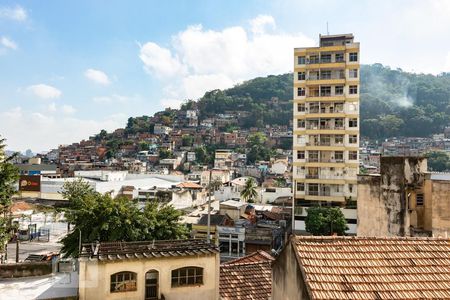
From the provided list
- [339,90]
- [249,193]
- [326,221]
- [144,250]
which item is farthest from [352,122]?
[144,250]

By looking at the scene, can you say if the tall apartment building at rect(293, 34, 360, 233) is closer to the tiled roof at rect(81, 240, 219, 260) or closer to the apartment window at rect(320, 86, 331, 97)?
the apartment window at rect(320, 86, 331, 97)

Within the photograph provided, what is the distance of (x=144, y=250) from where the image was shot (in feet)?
41.5

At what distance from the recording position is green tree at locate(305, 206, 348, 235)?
35344mm

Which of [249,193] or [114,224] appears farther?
[249,193]

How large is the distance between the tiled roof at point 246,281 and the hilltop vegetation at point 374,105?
450 feet

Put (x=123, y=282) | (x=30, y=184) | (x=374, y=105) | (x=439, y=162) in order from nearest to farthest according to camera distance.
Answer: (x=123, y=282), (x=30, y=184), (x=439, y=162), (x=374, y=105)

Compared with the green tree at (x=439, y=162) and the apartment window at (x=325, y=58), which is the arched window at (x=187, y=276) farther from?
the green tree at (x=439, y=162)

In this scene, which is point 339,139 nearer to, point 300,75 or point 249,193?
point 300,75

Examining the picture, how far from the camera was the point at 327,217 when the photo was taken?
35.7 meters

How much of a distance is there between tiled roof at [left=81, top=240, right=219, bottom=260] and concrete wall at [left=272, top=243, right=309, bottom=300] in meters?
6.02

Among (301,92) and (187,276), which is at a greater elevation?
(301,92)

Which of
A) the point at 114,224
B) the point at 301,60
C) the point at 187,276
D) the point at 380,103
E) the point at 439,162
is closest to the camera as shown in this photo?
the point at 187,276

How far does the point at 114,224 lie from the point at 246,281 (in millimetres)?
12292

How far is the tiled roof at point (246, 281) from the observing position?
12.0m
